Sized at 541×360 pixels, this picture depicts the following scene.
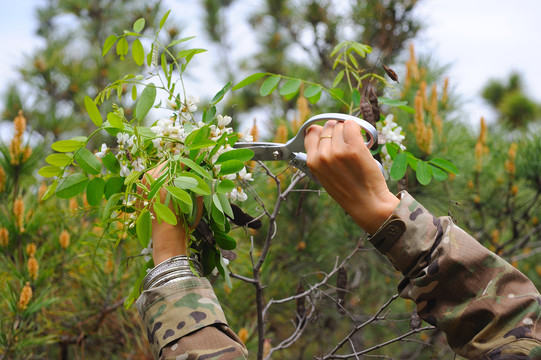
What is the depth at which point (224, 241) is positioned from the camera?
73cm

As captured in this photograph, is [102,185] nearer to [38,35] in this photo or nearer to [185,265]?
[185,265]

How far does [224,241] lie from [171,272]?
0.14 meters

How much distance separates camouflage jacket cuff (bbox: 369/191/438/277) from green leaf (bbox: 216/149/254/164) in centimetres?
21

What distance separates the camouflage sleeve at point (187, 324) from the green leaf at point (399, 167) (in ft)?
1.42

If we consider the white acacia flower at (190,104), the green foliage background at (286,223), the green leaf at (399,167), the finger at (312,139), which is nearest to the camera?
the finger at (312,139)

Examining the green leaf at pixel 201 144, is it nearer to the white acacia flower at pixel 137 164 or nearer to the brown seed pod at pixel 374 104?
the white acacia flower at pixel 137 164

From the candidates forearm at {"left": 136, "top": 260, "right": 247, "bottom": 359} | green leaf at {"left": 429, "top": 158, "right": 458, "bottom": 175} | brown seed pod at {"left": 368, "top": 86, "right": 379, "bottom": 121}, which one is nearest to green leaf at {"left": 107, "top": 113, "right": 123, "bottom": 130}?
forearm at {"left": 136, "top": 260, "right": 247, "bottom": 359}

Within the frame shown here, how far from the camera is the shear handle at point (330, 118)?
2.09ft

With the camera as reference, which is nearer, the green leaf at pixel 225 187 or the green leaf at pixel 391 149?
the green leaf at pixel 225 187

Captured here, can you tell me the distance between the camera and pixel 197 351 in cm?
54

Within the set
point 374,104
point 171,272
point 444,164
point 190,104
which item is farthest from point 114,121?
point 444,164

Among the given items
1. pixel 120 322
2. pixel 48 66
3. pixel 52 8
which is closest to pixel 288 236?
pixel 120 322

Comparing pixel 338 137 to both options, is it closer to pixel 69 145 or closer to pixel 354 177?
pixel 354 177

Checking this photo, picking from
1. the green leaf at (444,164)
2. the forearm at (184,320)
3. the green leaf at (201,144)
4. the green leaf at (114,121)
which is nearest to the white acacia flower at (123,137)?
the green leaf at (114,121)
